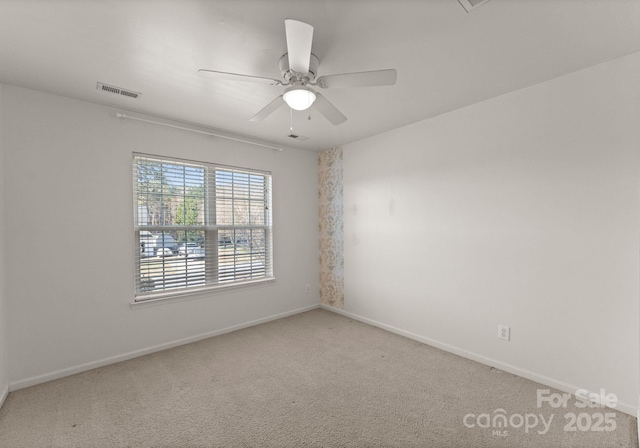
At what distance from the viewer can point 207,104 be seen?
2742 mm

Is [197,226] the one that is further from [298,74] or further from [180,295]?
[298,74]

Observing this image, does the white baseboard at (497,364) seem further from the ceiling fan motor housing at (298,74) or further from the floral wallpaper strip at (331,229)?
the ceiling fan motor housing at (298,74)

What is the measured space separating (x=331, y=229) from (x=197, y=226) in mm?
A: 1922

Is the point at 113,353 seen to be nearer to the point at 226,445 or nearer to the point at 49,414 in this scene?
the point at 49,414

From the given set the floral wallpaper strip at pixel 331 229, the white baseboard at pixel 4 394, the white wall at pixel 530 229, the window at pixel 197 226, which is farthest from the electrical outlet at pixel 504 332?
the white baseboard at pixel 4 394

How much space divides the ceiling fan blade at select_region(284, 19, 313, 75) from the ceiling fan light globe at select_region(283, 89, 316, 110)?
14 cm

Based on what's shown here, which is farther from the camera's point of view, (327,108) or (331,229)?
(331,229)

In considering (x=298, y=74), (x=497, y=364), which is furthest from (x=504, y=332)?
(x=298, y=74)

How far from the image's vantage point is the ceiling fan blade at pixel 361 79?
5.34 feet

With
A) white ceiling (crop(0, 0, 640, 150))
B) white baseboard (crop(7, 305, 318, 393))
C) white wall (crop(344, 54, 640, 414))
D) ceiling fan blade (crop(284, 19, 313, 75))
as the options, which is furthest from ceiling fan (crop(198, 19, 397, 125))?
white baseboard (crop(7, 305, 318, 393))

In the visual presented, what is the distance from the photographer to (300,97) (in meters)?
1.87

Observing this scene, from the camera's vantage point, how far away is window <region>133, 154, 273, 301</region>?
119 inches

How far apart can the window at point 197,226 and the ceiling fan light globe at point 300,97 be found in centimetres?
191

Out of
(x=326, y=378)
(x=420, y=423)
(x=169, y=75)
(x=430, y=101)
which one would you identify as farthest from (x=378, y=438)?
(x=169, y=75)
